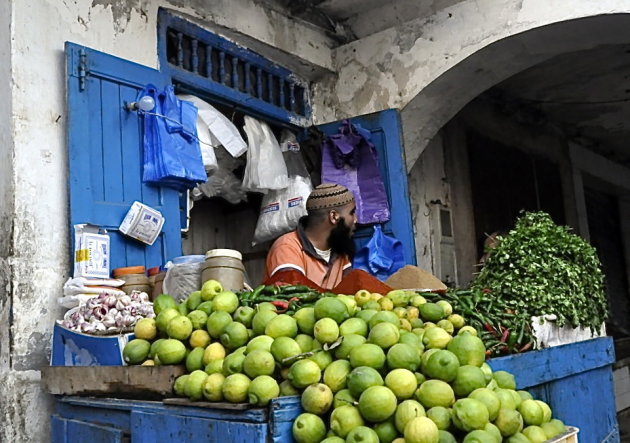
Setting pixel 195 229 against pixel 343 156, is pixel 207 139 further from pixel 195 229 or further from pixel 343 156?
pixel 195 229

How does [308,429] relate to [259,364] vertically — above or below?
below

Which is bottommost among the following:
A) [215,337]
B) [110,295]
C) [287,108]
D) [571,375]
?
[571,375]

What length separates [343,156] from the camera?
16.2 feet

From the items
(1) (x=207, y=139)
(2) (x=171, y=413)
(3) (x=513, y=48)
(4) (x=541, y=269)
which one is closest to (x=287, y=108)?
(1) (x=207, y=139)

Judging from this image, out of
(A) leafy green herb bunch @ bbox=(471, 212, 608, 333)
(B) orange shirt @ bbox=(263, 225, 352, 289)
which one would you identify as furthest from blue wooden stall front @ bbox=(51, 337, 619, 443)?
(B) orange shirt @ bbox=(263, 225, 352, 289)

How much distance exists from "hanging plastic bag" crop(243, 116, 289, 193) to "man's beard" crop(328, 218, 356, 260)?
657mm

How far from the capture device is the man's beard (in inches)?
170

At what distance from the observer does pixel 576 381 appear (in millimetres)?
2873

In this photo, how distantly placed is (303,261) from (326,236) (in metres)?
0.28

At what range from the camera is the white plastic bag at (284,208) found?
4.79m

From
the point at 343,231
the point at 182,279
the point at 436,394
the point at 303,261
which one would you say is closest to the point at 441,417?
the point at 436,394

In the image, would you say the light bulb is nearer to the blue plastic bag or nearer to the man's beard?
the blue plastic bag

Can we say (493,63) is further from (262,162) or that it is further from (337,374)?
(337,374)

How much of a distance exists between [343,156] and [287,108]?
700mm
